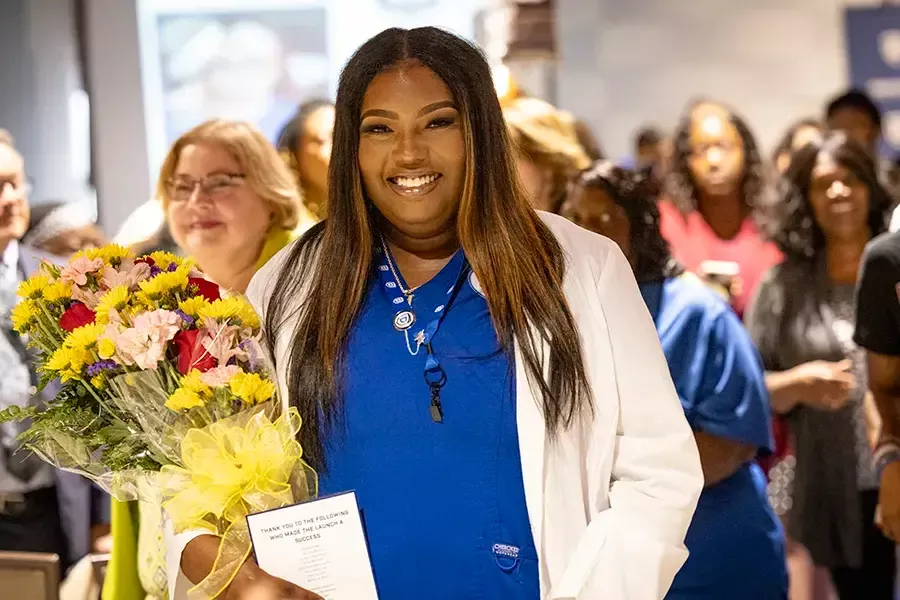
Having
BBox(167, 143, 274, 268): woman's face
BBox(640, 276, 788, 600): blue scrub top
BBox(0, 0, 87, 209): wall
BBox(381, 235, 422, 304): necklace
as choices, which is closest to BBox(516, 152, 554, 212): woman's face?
BBox(640, 276, 788, 600): blue scrub top

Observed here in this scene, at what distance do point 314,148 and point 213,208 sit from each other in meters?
1.06

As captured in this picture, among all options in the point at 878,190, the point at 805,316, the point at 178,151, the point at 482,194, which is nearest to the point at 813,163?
the point at 878,190

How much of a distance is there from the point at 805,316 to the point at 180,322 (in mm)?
2267

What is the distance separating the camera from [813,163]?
12.0 feet

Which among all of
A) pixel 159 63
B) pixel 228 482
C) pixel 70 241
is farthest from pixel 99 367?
pixel 159 63

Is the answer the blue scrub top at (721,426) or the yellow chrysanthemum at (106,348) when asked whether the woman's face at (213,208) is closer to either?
the blue scrub top at (721,426)

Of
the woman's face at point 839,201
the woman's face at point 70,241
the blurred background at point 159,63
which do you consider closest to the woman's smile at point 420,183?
the woman's face at point 839,201

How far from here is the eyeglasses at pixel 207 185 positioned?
2811 mm

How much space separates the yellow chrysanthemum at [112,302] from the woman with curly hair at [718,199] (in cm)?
239

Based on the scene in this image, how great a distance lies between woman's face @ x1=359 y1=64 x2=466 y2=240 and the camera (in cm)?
179

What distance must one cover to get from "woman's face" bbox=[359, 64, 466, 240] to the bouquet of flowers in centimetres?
29

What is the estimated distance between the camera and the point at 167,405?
1648 millimetres

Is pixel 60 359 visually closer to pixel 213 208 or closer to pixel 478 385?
pixel 478 385

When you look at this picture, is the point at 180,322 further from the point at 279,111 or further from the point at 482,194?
the point at 279,111
